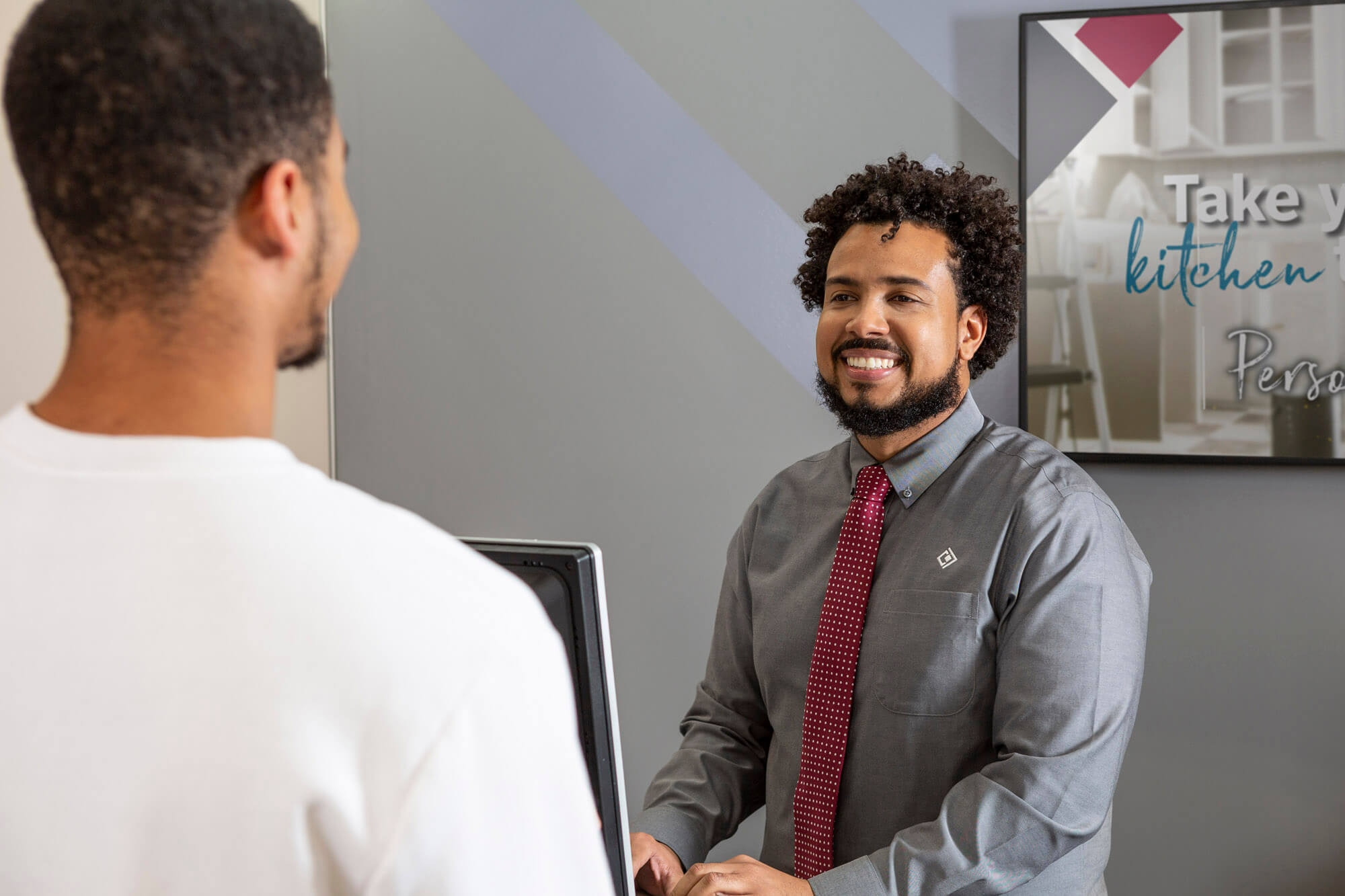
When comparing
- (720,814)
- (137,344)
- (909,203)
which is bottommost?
(720,814)

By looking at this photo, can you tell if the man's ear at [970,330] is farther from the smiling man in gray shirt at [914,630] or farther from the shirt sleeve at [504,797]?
the shirt sleeve at [504,797]

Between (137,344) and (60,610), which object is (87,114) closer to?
(137,344)

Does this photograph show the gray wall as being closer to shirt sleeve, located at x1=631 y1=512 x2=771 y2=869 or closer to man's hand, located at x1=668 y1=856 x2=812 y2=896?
shirt sleeve, located at x1=631 y1=512 x2=771 y2=869

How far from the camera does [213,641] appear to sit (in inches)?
20.3

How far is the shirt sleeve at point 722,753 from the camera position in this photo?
154 cm

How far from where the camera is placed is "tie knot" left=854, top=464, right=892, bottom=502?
160 centimetres

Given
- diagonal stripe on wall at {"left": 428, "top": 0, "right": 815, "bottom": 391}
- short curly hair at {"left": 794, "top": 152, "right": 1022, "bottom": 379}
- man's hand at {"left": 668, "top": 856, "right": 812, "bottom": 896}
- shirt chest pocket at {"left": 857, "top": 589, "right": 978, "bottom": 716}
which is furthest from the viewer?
diagonal stripe on wall at {"left": 428, "top": 0, "right": 815, "bottom": 391}

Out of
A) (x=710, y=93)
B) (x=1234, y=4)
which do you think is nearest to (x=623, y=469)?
(x=710, y=93)

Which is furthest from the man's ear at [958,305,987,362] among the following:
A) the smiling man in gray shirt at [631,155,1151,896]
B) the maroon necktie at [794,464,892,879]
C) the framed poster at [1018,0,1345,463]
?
the framed poster at [1018,0,1345,463]

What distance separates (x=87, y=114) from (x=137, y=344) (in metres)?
0.12

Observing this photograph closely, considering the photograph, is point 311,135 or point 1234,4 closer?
point 311,135

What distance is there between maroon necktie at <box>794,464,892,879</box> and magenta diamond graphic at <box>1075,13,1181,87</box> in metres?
1.17

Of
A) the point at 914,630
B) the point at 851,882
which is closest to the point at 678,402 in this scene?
the point at 914,630

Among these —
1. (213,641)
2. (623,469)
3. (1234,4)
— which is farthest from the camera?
(623,469)
